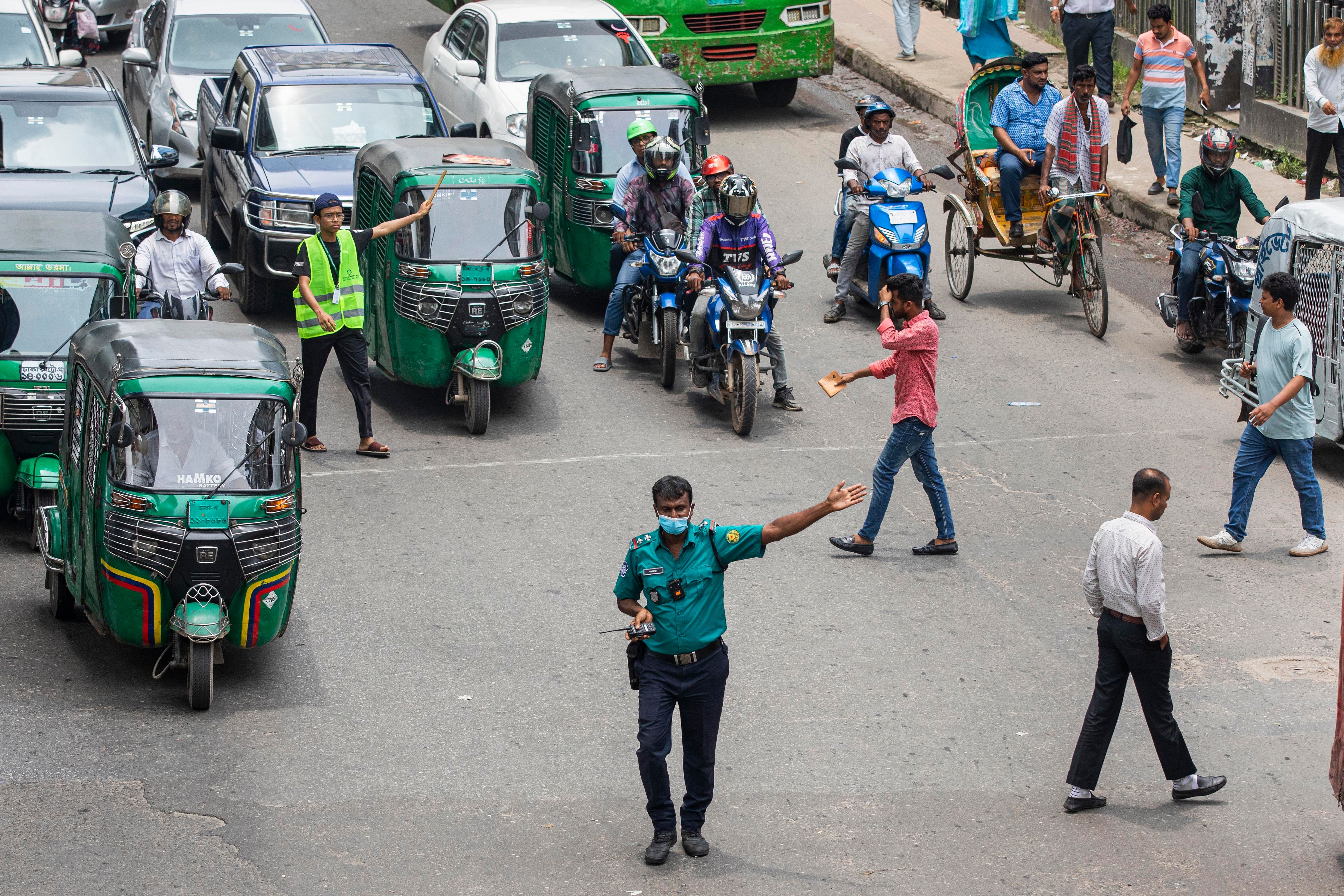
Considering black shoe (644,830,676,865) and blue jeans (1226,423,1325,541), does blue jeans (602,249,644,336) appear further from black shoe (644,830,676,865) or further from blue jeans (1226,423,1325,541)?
black shoe (644,830,676,865)

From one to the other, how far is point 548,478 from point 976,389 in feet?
12.5

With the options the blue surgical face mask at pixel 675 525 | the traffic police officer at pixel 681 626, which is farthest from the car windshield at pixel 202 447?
the blue surgical face mask at pixel 675 525

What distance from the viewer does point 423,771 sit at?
7.62m

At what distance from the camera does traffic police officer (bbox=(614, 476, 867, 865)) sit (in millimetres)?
6617

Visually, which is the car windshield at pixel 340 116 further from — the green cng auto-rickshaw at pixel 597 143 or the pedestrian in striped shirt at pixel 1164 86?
the pedestrian in striped shirt at pixel 1164 86

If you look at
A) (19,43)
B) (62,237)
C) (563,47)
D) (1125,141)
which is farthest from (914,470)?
(19,43)

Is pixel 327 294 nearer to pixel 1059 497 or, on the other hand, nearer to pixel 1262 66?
pixel 1059 497

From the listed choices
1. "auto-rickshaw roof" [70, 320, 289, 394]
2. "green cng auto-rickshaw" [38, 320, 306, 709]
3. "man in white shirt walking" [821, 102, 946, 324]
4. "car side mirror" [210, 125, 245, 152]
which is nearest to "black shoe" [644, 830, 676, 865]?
"green cng auto-rickshaw" [38, 320, 306, 709]

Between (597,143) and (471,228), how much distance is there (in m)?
2.70

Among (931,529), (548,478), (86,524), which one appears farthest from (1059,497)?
(86,524)

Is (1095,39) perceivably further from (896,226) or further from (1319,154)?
(896,226)

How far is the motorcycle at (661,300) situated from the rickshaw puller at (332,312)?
100 inches

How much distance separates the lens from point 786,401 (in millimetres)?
13039

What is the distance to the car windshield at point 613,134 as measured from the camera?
14984 millimetres
